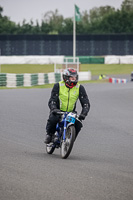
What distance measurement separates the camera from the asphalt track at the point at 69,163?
604 cm

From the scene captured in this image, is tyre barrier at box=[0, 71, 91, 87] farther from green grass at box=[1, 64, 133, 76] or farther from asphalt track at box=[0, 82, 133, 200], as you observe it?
green grass at box=[1, 64, 133, 76]

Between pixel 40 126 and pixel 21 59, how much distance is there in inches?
1955

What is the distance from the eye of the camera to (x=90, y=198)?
577 cm

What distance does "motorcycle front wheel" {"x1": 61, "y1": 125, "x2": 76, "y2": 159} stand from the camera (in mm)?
8328

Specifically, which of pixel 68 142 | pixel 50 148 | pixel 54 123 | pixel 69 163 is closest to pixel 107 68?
pixel 50 148

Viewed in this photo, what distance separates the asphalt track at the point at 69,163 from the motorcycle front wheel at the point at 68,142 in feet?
0.46

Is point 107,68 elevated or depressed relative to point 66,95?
depressed

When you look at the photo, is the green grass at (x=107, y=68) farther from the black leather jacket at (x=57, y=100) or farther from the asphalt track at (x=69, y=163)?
the black leather jacket at (x=57, y=100)

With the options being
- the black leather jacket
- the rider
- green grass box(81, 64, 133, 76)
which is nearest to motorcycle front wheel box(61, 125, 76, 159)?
the rider

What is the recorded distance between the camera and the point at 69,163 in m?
8.11

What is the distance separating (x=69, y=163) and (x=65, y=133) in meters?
0.70

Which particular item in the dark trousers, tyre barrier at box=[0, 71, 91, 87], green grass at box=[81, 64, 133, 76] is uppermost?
the dark trousers

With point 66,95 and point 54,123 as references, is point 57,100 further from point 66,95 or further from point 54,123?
point 54,123

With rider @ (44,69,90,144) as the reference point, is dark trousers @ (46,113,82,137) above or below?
below
